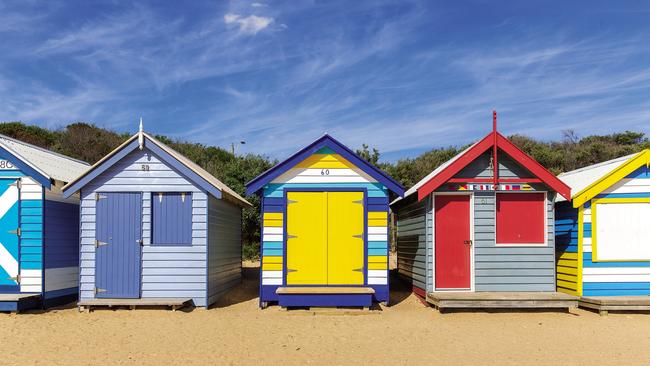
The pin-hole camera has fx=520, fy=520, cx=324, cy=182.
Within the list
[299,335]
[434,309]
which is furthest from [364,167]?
[299,335]

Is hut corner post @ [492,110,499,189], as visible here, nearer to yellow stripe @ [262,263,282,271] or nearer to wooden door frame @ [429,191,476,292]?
wooden door frame @ [429,191,476,292]

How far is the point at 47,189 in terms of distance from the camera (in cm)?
1129

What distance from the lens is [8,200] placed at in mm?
11195

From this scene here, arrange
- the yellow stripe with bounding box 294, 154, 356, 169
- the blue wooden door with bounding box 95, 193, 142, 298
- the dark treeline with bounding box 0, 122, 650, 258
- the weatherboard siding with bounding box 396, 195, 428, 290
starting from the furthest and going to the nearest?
the dark treeline with bounding box 0, 122, 650, 258, the weatherboard siding with bounding box 396, 195, 428, 290, the yellow stripe with bounding box 294, 154, 356, 169, the blue wooden door with bounding box 95, 193, 142, 298

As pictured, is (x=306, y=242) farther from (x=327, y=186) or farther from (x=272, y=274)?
(x=327, y=186)

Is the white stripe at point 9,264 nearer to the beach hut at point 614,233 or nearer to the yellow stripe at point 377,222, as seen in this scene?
the yellow stripe at point 377,222

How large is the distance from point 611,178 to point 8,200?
1305cm

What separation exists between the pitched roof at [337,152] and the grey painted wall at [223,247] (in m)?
1.23

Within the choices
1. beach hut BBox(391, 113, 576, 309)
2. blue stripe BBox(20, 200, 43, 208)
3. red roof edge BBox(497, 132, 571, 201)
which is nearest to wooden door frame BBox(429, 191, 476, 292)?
beach hut BBox(391, 113, 576, 309)

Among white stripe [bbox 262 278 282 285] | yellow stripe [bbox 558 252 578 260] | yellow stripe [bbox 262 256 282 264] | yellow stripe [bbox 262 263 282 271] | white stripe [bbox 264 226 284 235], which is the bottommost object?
white stripe [bbox 262 278 282 285]

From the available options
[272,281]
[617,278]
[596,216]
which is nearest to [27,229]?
[272,281]

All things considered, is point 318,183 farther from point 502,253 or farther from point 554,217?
point 554,217

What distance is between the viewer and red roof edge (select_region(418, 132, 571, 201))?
36.6 feet

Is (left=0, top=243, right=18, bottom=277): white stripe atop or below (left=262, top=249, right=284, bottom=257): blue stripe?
below
